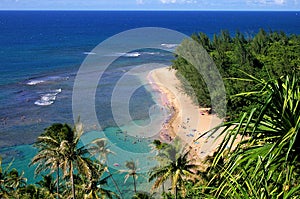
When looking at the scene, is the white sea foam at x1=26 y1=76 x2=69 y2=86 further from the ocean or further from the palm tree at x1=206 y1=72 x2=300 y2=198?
the palm tree at x1=206 y1=72 x2=300 y2=198

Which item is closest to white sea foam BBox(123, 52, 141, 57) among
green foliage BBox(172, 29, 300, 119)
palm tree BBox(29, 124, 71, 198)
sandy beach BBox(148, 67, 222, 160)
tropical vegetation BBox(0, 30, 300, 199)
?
sandy beach BBox(148, 67, 222, 160)

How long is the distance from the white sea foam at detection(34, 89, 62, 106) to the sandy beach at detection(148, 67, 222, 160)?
1698 cm

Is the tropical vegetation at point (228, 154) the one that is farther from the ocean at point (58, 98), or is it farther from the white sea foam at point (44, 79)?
the white sea foam at point (44, 79)

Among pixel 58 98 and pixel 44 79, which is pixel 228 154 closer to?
pixel 58 98

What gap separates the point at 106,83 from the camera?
234 feet

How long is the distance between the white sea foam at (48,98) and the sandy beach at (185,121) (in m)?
17.0

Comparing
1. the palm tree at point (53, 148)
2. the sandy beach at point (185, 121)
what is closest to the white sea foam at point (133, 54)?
the sandy beach at point (185, 121)

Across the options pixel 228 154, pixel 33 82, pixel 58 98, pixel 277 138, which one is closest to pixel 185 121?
pixel 58 98

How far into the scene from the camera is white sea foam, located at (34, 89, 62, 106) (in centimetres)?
5893

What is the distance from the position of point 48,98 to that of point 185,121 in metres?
23.4

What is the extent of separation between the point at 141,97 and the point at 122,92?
408cm

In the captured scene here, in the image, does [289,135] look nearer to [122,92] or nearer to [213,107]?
[213,107]

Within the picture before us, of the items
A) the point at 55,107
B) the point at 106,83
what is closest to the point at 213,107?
the point at 55,107

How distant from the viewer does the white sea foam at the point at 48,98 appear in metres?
58.9
